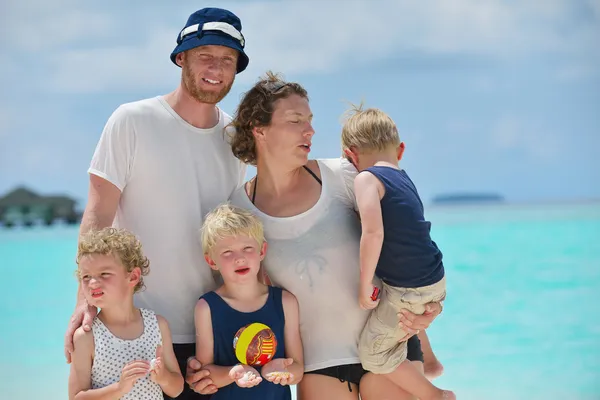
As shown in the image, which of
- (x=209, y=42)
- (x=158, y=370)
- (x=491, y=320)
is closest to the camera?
(x=158, y=370)

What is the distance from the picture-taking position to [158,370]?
10.3ft

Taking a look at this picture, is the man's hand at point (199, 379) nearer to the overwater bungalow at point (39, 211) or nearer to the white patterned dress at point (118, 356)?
the white patterned dress at point (118, 356)

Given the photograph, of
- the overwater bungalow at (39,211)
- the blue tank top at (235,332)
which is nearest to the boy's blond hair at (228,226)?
the blue tank top at (235,332)

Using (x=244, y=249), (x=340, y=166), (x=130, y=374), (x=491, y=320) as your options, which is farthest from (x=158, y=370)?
(x=491, y=320)

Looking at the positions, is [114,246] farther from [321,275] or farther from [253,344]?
[321,275]

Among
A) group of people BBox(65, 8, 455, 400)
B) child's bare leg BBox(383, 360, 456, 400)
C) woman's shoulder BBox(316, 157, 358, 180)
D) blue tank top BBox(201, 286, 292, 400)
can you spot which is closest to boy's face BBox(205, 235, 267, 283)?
group of people BBox(65, 8, 455, 400)

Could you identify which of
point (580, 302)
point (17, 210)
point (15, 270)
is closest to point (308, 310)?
point (580, 302)

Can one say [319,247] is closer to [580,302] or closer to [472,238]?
[580,302]

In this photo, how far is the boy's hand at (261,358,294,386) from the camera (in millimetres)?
3277

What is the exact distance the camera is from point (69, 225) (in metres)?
42.7

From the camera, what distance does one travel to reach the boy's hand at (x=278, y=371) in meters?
3.28

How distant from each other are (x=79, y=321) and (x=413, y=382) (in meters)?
1.53

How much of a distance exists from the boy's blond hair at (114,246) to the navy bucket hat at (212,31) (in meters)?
1.00

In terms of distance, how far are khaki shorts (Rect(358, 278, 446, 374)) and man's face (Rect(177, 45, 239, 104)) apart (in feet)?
4.10
